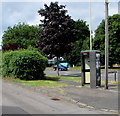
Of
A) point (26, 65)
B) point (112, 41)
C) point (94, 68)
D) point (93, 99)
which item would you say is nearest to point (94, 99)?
point (93, 99)

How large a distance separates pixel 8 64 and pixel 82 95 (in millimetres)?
9044

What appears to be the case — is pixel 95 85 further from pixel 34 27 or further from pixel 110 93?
pixel 34 27

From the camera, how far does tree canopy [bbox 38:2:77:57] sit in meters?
19.7

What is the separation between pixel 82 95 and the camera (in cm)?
981

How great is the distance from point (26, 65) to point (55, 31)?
216 inches

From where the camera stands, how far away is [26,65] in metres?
15.6

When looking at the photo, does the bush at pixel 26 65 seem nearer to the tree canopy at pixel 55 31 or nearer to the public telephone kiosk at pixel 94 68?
the tree canopy at pixel 55 31

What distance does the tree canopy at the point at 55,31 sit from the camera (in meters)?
19.7

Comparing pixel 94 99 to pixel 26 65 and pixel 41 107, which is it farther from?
pixel 26 65

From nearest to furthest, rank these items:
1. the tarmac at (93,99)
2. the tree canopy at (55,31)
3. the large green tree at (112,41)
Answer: the tarmac at (93,99), the tree canopy at (55,31), the large green tree at (112,41)

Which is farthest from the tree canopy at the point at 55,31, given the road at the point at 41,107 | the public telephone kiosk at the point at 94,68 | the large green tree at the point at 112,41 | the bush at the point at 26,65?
the large green tree at the point at 112,41

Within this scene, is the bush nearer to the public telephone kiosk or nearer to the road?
the public telephone kiosk

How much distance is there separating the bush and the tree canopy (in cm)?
359

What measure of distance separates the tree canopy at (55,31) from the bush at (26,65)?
359 cm
